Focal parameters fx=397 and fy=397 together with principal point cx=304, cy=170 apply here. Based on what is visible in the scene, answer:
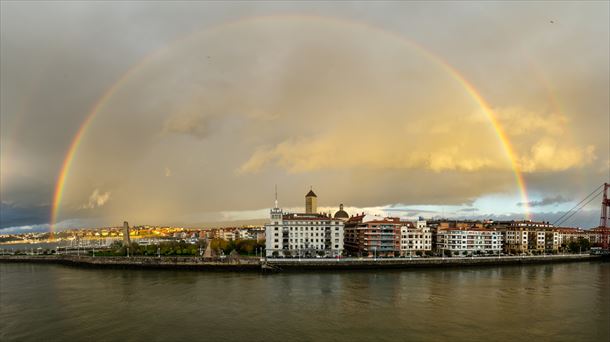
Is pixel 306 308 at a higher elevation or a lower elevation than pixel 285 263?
higher

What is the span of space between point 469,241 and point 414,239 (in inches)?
360

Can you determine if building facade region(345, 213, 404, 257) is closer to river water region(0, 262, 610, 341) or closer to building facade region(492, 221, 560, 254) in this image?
river water region(0, 262, 610, 341)

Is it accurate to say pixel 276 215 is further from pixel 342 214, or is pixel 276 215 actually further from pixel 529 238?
pixel 529 238

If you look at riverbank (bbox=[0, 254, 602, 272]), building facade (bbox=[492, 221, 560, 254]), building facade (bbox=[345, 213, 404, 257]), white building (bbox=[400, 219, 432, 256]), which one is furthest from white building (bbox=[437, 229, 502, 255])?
building facade (bbox=[345, 213, 404, 257])

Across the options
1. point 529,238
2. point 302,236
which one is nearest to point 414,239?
point 302,236

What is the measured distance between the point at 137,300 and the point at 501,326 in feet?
70.9

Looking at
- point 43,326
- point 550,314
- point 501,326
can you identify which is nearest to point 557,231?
point 550,314

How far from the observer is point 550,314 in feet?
72.5

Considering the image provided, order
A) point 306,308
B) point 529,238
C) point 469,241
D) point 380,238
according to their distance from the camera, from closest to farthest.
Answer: point 306,308
point 380,238
point 469,241
point 529,238

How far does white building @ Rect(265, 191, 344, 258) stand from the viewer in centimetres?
4897

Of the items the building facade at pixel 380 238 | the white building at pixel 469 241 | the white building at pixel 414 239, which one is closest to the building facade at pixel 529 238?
the white building at pixel 469 241

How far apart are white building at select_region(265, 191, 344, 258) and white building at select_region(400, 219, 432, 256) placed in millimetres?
8657

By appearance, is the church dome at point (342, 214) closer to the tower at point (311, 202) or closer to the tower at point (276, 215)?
the tower at point (311, 202)

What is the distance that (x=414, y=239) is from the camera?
53094mm
